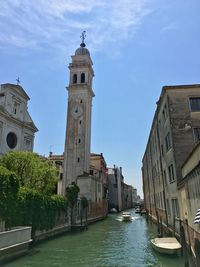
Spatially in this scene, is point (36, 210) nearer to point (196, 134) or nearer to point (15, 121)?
point (196, 134)

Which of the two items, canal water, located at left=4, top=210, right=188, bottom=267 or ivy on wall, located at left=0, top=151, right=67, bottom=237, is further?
ivy on wall, located at left=0, top=151, right=67, bottom=237

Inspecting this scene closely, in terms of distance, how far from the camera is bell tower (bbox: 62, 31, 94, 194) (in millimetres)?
41594

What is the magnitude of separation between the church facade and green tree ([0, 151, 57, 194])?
6830 mm

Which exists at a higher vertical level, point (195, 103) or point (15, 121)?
point (15, 121)

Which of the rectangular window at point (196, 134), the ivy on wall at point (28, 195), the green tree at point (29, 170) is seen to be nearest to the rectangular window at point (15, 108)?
the ivy on wall at point (28, 195)

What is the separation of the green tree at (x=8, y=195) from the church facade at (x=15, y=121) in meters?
14.6

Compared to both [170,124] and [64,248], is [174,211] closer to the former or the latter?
[170,124]

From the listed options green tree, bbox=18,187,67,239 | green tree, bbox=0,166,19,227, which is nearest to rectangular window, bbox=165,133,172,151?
green tree, bbox=18,187,67,239

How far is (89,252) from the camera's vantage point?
610 inches

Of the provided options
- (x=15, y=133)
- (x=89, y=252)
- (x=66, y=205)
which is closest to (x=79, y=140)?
(x=15, y=133)

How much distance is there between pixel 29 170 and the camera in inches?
875

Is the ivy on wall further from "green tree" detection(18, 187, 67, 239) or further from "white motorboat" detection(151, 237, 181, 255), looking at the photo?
"white motorboat" detection(151, 237, 181, 255)

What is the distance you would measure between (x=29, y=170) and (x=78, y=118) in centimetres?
2263

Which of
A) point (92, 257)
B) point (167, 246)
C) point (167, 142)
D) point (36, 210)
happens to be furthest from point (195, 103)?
point (36, 210)
